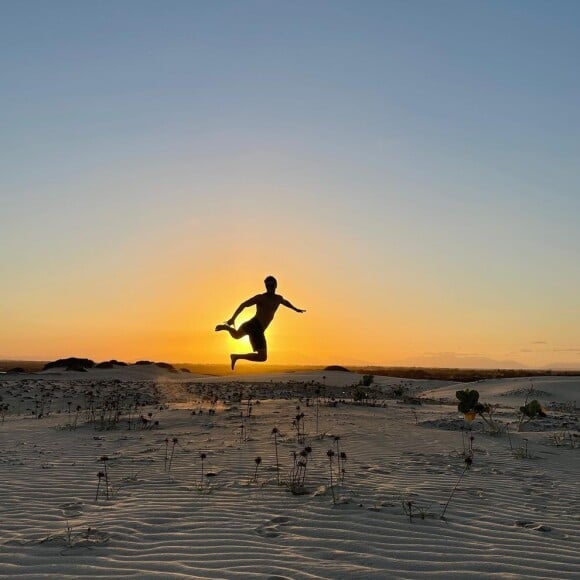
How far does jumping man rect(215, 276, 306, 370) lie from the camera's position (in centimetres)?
1050

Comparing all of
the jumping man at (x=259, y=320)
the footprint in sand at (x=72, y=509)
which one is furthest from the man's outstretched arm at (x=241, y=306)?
the footprint in sand at (x=72, y=509)

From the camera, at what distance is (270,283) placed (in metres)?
10.4

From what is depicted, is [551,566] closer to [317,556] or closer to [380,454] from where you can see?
[317,556]

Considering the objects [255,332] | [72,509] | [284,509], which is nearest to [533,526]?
[284,509]

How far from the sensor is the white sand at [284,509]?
4203 millimetres

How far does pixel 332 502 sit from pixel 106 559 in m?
2.19

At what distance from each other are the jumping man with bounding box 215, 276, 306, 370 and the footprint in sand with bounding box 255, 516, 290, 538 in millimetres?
5294

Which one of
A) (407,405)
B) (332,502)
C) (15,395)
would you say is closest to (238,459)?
(332,502)

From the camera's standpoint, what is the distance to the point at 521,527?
513 cm

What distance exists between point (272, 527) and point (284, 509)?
0.55 m

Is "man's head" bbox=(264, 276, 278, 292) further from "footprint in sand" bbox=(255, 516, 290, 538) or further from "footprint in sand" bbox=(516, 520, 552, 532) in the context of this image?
"footprint in sand" bbox=(516, 520, 552, 532)

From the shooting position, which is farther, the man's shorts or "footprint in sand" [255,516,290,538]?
the man's shorts

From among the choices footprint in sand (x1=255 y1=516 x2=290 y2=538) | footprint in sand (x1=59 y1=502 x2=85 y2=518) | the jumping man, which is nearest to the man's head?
the jumping man

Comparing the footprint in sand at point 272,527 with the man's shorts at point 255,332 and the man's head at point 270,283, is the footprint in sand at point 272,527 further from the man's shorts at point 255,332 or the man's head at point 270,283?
the man's shorts at point 255,332
